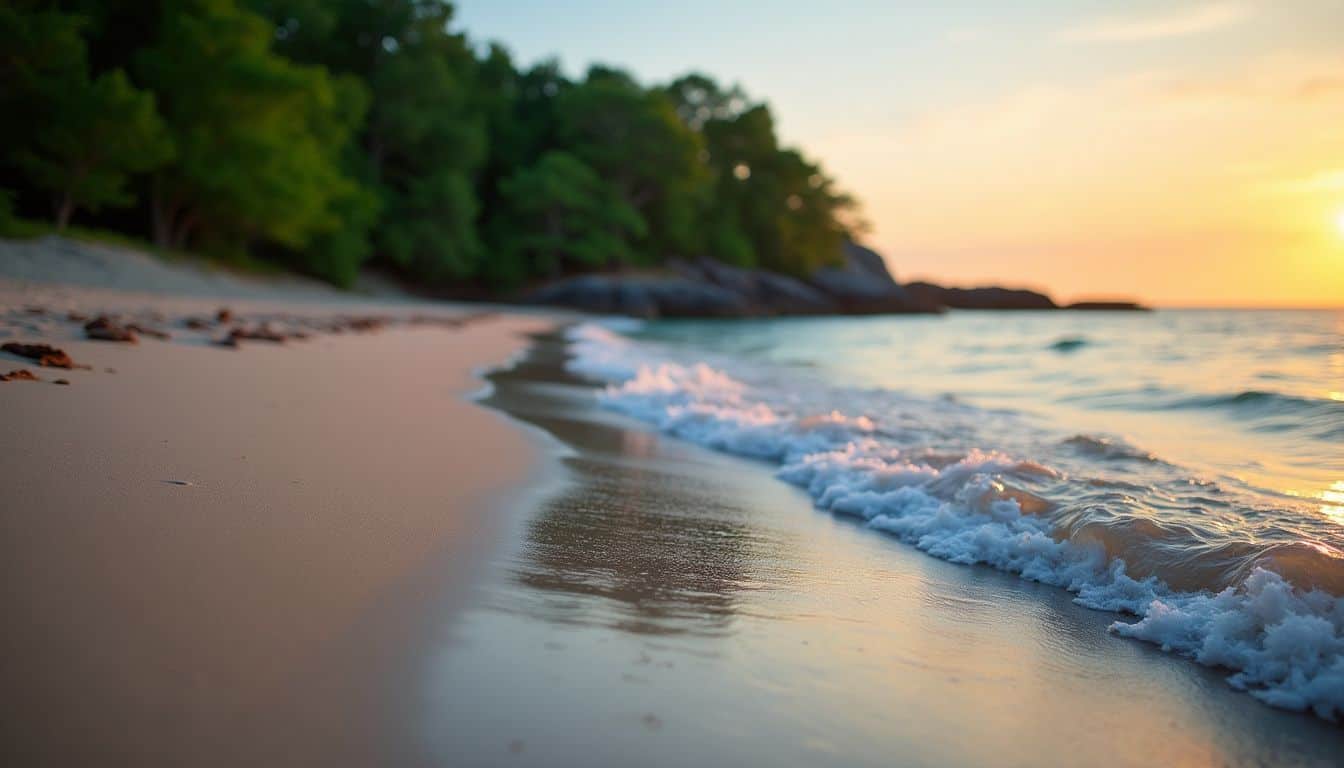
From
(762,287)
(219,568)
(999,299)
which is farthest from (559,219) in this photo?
(999,299)

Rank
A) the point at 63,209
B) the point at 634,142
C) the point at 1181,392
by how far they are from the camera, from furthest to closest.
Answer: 1. the point at 634,142
2. the point at 63,209
3. the point at 1181,392

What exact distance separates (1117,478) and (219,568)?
13.0 feet

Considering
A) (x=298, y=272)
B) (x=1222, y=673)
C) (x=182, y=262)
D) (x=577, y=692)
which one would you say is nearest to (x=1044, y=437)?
(x=1222, y=673)

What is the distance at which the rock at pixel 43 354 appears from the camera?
13.8ft

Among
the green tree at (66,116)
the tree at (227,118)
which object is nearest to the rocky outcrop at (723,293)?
the tree at (227,118)

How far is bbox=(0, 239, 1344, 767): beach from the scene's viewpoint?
1.45 metres

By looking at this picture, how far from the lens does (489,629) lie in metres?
1.92

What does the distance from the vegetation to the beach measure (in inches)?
732

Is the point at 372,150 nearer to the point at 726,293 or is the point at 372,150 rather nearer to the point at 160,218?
the point at 160,218

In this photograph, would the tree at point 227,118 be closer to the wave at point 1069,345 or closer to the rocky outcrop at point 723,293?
the rocky outcrop at point 723,293

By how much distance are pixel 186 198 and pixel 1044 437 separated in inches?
993

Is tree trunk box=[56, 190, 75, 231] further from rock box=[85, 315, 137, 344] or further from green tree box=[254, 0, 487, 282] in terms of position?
rock box=[85, 315, 137, 344]

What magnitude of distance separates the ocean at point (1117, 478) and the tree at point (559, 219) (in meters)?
30.8

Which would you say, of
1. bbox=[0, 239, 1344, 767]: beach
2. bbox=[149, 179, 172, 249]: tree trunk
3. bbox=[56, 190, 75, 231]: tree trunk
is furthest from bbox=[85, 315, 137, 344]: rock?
bbox=[149, 179, 172, 249]: tree trunk
